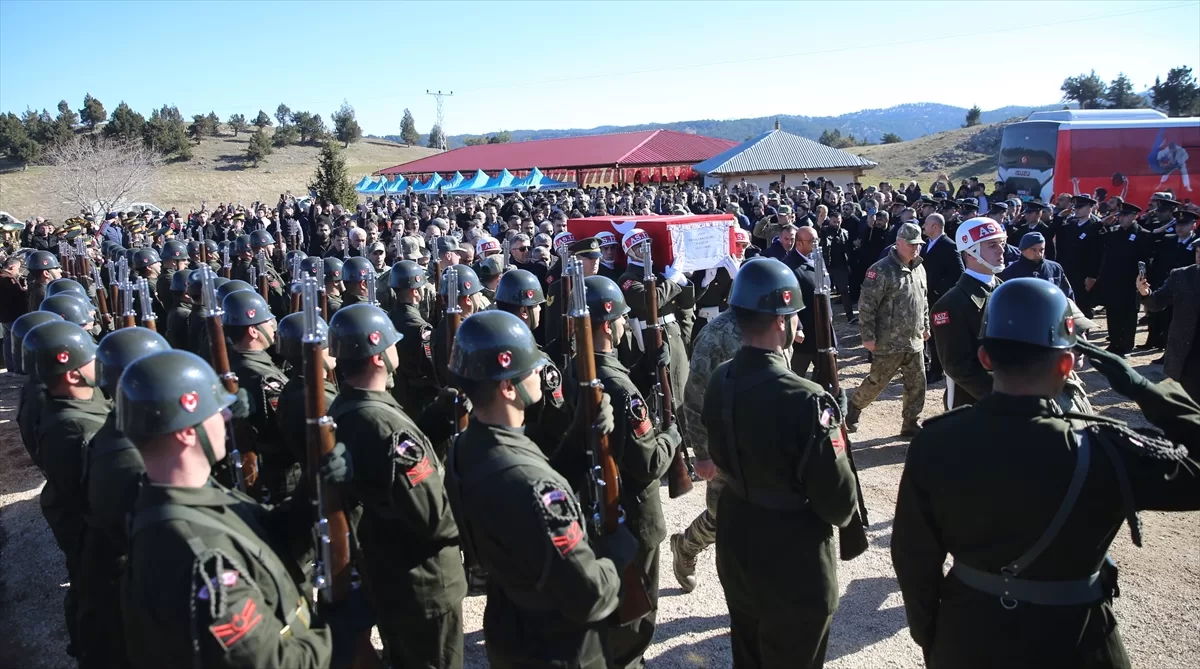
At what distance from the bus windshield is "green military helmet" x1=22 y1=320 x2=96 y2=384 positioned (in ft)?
89.3

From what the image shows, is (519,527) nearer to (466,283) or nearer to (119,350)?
(119,350)

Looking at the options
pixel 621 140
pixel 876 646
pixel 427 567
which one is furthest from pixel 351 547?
pixel 621 140

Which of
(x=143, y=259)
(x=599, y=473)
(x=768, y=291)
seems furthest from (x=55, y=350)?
(x=143, y=259)

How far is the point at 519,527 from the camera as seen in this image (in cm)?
273

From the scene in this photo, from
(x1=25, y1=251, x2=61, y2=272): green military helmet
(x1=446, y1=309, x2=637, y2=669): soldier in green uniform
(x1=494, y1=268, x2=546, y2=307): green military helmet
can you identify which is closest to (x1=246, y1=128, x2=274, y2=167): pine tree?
(x1=25, y1=251, x2=61, y2=272): green military helmet

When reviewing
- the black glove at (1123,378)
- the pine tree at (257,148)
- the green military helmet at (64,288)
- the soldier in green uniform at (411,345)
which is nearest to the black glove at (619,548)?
the black glove at (1123,378)

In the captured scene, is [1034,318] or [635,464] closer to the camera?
[1034,318]

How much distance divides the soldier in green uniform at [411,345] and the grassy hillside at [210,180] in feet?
178

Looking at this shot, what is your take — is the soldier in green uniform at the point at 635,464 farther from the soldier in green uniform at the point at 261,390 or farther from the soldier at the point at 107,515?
the soldier at the point at 107,515

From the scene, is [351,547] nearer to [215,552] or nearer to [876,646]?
[215,552]

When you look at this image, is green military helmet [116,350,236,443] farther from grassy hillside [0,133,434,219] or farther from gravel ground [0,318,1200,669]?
grassy hillside [0,133,434,219]

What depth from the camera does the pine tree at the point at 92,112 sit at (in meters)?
73.0

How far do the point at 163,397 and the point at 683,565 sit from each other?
3.96 meters

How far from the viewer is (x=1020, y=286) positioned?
2.87 meters
